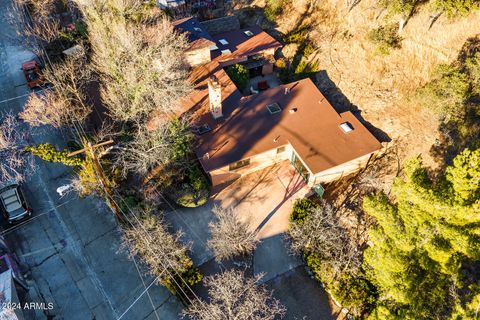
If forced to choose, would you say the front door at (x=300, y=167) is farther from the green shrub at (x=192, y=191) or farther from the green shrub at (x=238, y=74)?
the green shrub at (x=238, y=74)

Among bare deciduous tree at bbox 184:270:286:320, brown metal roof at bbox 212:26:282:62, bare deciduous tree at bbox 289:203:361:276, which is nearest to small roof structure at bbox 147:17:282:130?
brown metal roof at bbox 212:26:282:62

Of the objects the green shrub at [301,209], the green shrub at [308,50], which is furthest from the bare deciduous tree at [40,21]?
the green shrub at [301,209]

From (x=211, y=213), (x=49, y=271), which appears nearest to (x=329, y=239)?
(x=211, y=213)

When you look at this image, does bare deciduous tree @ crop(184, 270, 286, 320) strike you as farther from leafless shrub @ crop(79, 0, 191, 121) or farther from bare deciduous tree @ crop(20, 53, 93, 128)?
bare deciduous tree @ crop(20, 53, 93, 128)

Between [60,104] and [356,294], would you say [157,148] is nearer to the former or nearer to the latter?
[60,104]

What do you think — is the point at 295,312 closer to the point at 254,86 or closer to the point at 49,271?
the point at 49,271
